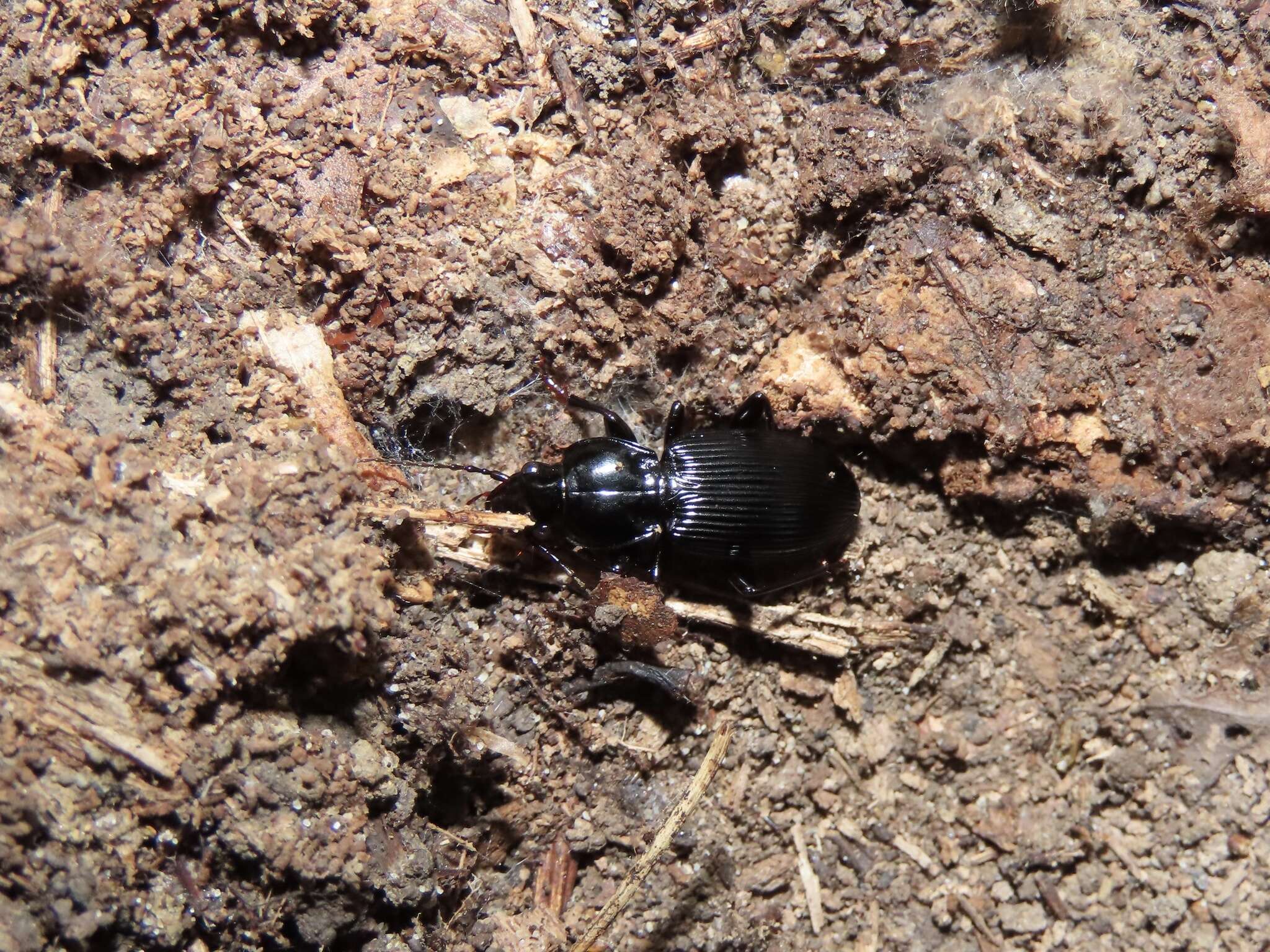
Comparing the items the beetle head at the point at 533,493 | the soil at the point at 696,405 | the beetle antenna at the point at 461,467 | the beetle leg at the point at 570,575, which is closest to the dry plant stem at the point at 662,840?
the soil at the point at 696,405

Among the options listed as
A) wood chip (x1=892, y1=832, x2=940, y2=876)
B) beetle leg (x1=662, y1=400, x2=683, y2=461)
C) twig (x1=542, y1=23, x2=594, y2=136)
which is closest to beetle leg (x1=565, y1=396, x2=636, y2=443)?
beetle leg (x1=662, y1=400, x2=683, y2=461)

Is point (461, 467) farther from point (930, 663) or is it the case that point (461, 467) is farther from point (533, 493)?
point (930, 663)

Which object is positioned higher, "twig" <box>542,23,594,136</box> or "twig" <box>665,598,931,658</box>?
"twig" <box>542,23,594,136</box>

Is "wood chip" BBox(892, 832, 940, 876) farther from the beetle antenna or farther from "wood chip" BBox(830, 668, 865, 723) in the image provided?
the beetle antenna

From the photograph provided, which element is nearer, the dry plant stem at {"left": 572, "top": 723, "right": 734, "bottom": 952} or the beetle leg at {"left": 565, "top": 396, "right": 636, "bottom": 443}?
the dry plant stem at {"left": 572, "top": 723, "right": 734, "bottom": 952}

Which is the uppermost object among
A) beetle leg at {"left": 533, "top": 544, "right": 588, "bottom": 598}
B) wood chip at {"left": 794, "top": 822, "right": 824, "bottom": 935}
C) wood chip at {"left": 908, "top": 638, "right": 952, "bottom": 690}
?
beetle leg at {"left": 533, "top": 544, "right": 588, "bottom": 598}

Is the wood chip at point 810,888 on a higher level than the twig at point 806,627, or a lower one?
lower

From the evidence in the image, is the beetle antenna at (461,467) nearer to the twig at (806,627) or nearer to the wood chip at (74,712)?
the twig at (806,627)
